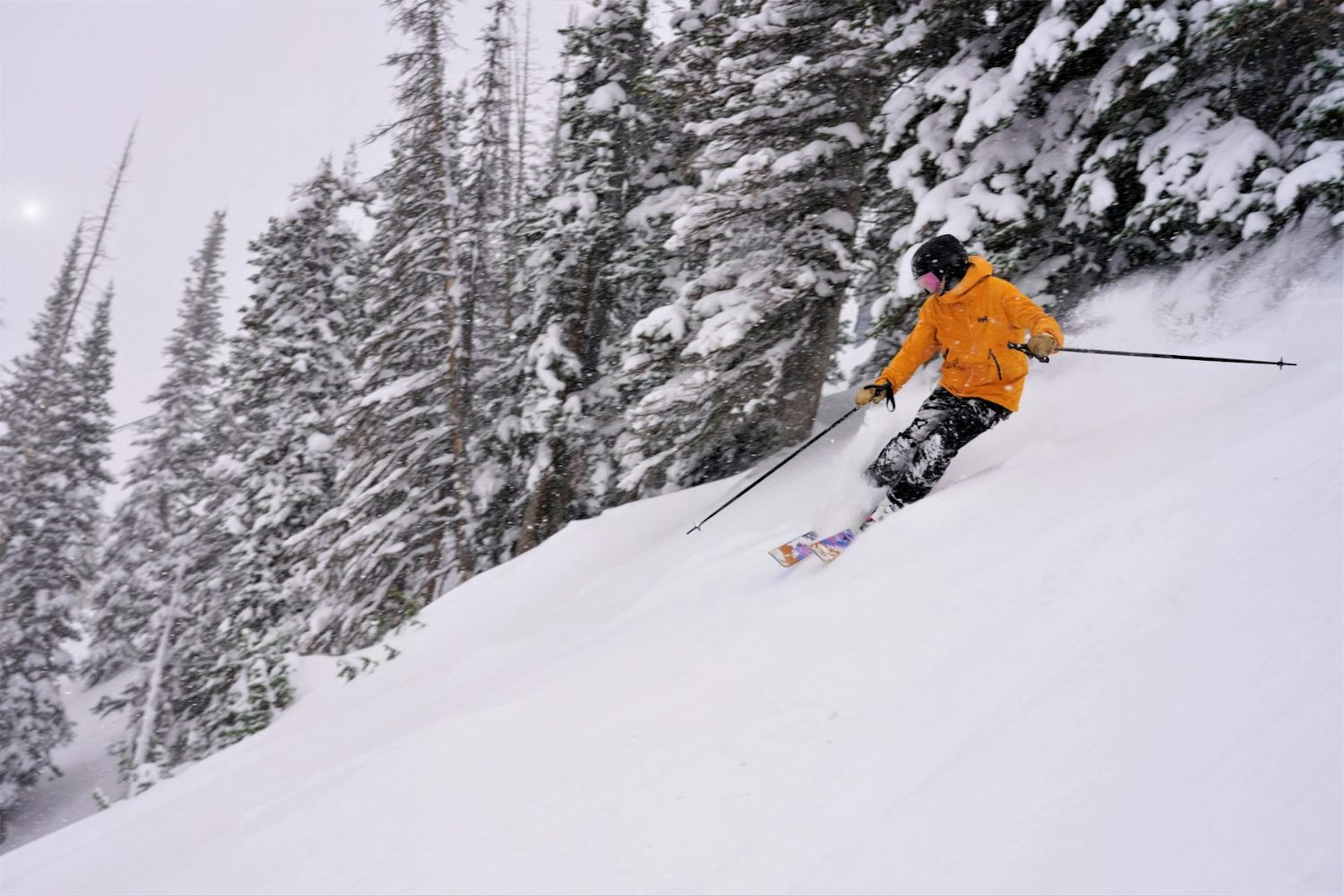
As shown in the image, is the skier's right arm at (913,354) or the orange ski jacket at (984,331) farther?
the skier's right arm at (913,354)

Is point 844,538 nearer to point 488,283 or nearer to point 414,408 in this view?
point 414,408

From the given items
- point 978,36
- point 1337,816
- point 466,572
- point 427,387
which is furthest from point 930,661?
point 427,387

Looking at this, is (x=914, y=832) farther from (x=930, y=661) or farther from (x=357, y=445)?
(x=357, y=445)

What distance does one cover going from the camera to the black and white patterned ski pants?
588cm

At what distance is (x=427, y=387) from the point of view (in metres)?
17.7

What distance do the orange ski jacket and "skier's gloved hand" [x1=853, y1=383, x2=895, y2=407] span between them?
1.59 feet

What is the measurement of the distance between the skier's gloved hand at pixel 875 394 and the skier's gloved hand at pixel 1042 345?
1.22 m

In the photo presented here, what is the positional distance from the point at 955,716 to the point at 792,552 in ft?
9.33

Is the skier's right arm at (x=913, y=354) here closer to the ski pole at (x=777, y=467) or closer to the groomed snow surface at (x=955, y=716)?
the ski pole at (x=777, y=467)

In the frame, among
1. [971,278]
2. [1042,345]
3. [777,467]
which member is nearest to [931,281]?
[971,278]

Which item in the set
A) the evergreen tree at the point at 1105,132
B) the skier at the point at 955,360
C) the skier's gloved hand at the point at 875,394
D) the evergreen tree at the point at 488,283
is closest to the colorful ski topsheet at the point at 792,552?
the skier at the point at 955,360

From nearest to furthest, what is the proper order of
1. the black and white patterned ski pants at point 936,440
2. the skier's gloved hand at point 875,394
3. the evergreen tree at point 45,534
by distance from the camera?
the black and white patterned ski pants at point 936,440, the skier's gloved hand at point 875,394, the evergreen tree at point 45,534

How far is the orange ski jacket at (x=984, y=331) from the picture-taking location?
5.66 metres

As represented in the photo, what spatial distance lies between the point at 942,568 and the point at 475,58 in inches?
724
